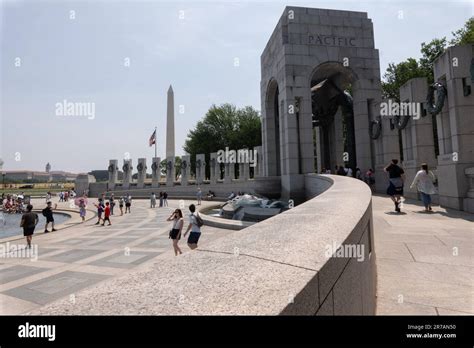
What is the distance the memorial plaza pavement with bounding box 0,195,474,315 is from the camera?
3.68m

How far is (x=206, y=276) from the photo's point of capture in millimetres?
1714

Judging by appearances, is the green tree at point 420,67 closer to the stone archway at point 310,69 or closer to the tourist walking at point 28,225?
the stone archway at point 310,69

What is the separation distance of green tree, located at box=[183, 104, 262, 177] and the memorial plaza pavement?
4401cm

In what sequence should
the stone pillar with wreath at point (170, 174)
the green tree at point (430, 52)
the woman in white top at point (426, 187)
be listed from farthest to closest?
the stone pillar with wreath at point (170, 174), the green tree at point (430, 52), the woman in white top at point (426, 187)

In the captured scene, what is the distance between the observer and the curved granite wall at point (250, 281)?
136cm

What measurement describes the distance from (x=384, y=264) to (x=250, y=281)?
4.40 metres

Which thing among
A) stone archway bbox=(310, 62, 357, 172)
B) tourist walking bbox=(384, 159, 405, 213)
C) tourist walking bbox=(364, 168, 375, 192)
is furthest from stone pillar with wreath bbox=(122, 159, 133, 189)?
tourist walking bbox=(384, 159, 405, 213)

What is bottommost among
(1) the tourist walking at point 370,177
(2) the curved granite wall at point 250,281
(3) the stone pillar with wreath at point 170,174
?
(2) the curved granite wall at point 250,281

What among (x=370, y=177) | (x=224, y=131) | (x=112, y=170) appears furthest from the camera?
(x=224, y=131)

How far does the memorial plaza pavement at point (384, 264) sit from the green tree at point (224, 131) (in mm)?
44012

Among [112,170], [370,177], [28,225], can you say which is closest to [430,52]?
[370,177]

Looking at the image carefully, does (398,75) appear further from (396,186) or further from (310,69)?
(396,186)

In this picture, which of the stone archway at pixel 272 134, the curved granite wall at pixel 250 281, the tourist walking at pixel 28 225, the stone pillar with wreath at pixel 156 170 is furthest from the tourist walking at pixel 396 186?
the stone pillar with wreath at pixel 156 170

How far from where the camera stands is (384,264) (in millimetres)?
5020
